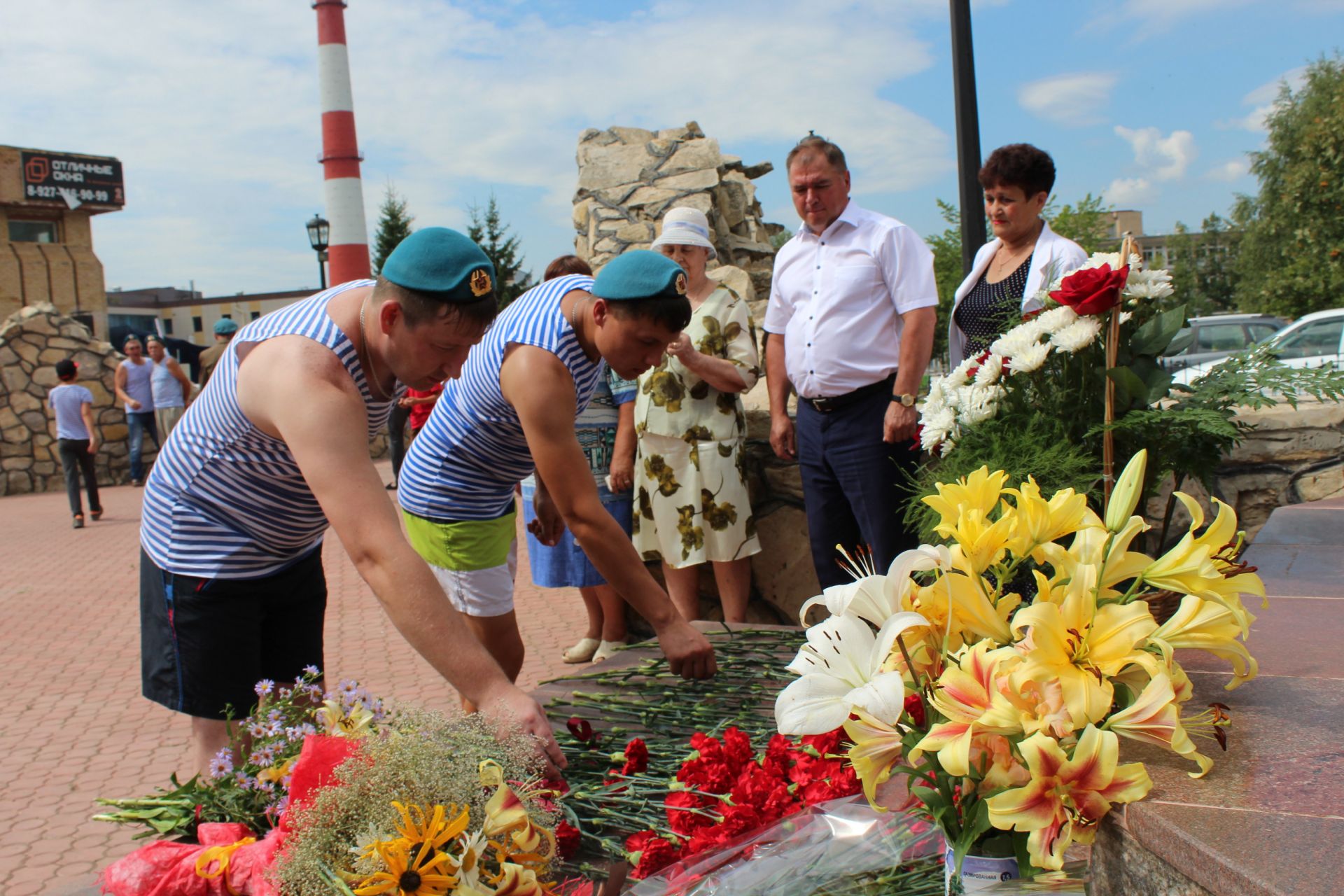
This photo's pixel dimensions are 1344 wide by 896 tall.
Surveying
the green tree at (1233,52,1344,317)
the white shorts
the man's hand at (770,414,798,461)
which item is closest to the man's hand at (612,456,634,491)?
the man's hand at (770,414,798,461)

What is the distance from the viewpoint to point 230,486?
7.10ft

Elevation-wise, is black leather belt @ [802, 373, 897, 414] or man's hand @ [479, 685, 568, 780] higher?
black leather belt @ [802, 373, 897, 414]

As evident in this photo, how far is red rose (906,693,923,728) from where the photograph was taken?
121 cm

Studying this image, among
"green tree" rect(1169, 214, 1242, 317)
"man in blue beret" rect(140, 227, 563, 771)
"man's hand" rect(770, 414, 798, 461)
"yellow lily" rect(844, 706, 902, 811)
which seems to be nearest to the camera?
"yellow lily" rect(844, 706, 902, 811)

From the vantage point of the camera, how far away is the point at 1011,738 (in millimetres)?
1084

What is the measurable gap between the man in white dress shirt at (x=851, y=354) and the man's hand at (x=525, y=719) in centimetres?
234

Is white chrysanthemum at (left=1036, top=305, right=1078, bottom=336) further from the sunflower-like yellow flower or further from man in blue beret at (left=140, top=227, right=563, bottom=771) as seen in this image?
the sunflower-like yellow flower

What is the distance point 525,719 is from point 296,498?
0.92 meters

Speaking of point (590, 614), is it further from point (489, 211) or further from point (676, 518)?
point (489, 211)

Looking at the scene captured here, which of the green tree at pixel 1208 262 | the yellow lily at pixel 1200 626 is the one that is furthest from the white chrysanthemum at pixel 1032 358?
the green tree at pixel 1208 262

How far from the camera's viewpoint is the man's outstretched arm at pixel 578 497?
2.20 m

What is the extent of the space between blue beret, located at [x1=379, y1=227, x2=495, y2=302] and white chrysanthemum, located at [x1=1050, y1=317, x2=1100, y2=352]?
1244mm

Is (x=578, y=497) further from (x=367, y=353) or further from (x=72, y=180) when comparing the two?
(x=72, y=180)

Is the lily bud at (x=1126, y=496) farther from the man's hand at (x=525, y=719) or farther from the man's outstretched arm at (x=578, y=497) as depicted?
the man's outstretched arm at (x=578, y=497)
